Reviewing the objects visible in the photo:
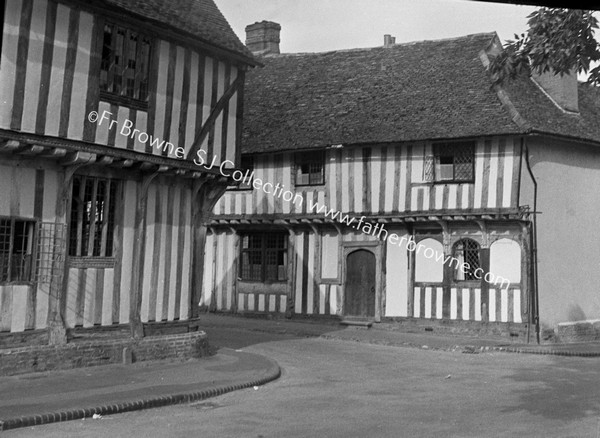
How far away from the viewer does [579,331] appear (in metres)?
20.5

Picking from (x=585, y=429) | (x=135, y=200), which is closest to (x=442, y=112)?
(x=135, y=200)

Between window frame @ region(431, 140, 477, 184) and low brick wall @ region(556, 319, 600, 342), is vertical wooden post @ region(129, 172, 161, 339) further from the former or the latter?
low brick wall @ region(556, 319, 600, 342)

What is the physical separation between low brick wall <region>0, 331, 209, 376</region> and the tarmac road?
1917 millimetres

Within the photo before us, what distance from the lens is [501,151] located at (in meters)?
19.6

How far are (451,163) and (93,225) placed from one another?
11.2 metres

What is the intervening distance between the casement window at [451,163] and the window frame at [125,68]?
32.3 feet

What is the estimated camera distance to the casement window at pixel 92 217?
39.5ft

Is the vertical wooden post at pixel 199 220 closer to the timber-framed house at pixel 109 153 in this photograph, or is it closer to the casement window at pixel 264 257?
the timber-framed house at pixel 109 153

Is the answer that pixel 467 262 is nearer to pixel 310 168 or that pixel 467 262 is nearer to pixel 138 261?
pixel 310 168

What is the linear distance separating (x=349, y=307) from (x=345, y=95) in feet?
22.0

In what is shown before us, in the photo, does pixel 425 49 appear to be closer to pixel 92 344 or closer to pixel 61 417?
pixel 92 344

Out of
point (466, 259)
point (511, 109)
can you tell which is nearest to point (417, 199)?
point (466, 259)

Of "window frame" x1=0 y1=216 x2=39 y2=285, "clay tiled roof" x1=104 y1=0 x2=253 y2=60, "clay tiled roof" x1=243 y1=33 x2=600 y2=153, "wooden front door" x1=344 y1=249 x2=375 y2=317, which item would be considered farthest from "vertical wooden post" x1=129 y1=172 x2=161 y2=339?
"wooden front door" x1=344 y1=249 x2=375 y2=317

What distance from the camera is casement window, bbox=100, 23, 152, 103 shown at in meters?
12.2
